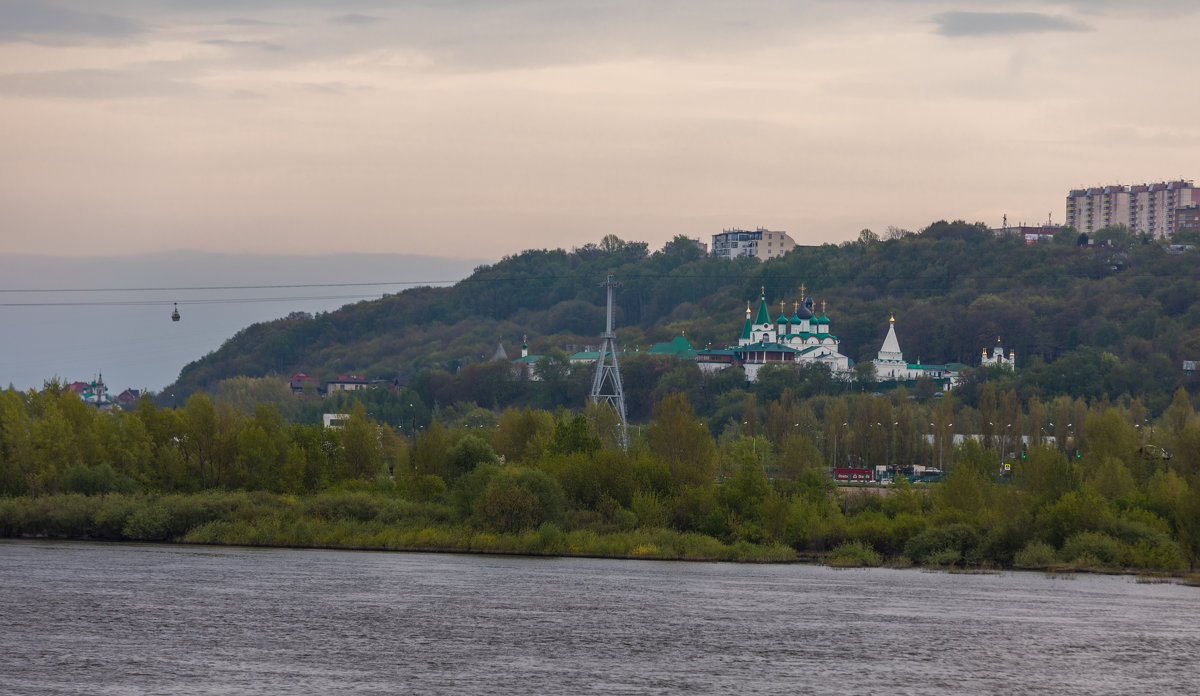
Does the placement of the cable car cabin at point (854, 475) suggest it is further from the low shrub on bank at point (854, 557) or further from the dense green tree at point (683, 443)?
the low shrub on bank at point (854, 557)

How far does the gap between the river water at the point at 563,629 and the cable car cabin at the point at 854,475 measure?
1745 inches

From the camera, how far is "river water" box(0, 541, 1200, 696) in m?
39.9

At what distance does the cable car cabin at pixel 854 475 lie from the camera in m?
109

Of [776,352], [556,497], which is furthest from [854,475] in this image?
[776,352]

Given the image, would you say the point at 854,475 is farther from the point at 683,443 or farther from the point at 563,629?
the point at 563,629

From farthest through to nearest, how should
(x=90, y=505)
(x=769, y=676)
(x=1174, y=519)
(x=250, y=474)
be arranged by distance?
(x=250, y=474)
(x=90, y=505)
(x=1174, y=519)
(x=769, y=676)

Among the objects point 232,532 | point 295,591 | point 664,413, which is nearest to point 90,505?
point 232,532

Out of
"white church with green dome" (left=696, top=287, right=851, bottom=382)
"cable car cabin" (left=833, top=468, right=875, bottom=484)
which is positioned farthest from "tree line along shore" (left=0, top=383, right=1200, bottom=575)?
"white church with green dome" (left=696, top=287, right=851, bottom=382)

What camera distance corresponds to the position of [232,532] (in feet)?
235

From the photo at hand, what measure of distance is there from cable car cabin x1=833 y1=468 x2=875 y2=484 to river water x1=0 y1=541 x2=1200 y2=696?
44.3 metres

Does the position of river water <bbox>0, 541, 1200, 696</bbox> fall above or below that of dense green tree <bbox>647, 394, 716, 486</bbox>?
below

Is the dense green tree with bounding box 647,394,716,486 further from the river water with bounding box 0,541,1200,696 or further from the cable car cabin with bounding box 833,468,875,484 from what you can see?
the cable car cabin with bounding box 833,468,875,484

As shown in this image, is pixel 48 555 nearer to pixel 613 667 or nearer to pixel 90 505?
pixel 90 505

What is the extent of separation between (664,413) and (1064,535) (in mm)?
22488
